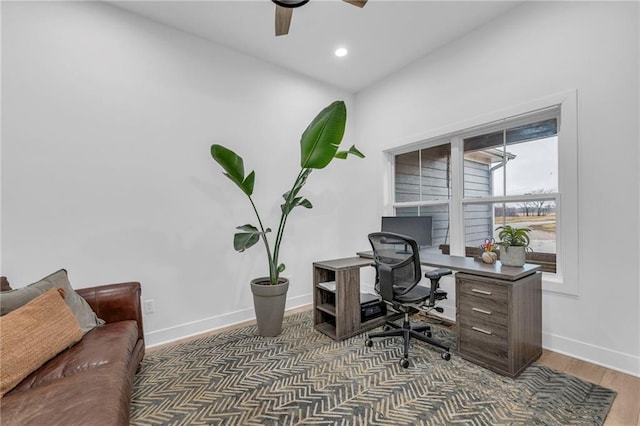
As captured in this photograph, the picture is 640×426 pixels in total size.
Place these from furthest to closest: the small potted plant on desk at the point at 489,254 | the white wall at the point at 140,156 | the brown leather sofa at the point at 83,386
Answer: the small potted plant on desk at the point at 489,254 → the white wall at the point at 140,156 → the brown leather sofa at the point at 83,386

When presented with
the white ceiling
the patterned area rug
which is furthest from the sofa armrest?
the white ceiling

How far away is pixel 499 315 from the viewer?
205 cm

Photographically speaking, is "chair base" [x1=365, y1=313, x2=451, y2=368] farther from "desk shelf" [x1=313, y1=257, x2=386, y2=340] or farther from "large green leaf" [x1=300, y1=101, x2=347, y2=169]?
"large green leaf" [x1=300, y1=101, x2=347, y2=169]

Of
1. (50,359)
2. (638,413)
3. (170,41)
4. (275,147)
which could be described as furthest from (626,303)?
(170,41)

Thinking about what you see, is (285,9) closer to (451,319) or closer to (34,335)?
(34,335)

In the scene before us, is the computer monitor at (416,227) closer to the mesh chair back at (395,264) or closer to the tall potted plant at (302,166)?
the mesh chair back at (395,264)

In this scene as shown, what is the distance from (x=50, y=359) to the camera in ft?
4.87

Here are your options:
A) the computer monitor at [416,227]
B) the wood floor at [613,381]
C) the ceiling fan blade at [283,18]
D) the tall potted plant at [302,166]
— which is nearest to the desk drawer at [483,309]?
the wood floor at [613,381]

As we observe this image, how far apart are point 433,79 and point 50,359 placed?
3.97 m

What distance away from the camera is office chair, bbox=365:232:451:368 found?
2260 millimetres

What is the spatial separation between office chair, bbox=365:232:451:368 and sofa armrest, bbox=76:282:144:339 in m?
1.95

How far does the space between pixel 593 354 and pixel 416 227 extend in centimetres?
168

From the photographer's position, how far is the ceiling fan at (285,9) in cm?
187

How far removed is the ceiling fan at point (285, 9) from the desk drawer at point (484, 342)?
2.52 metres
